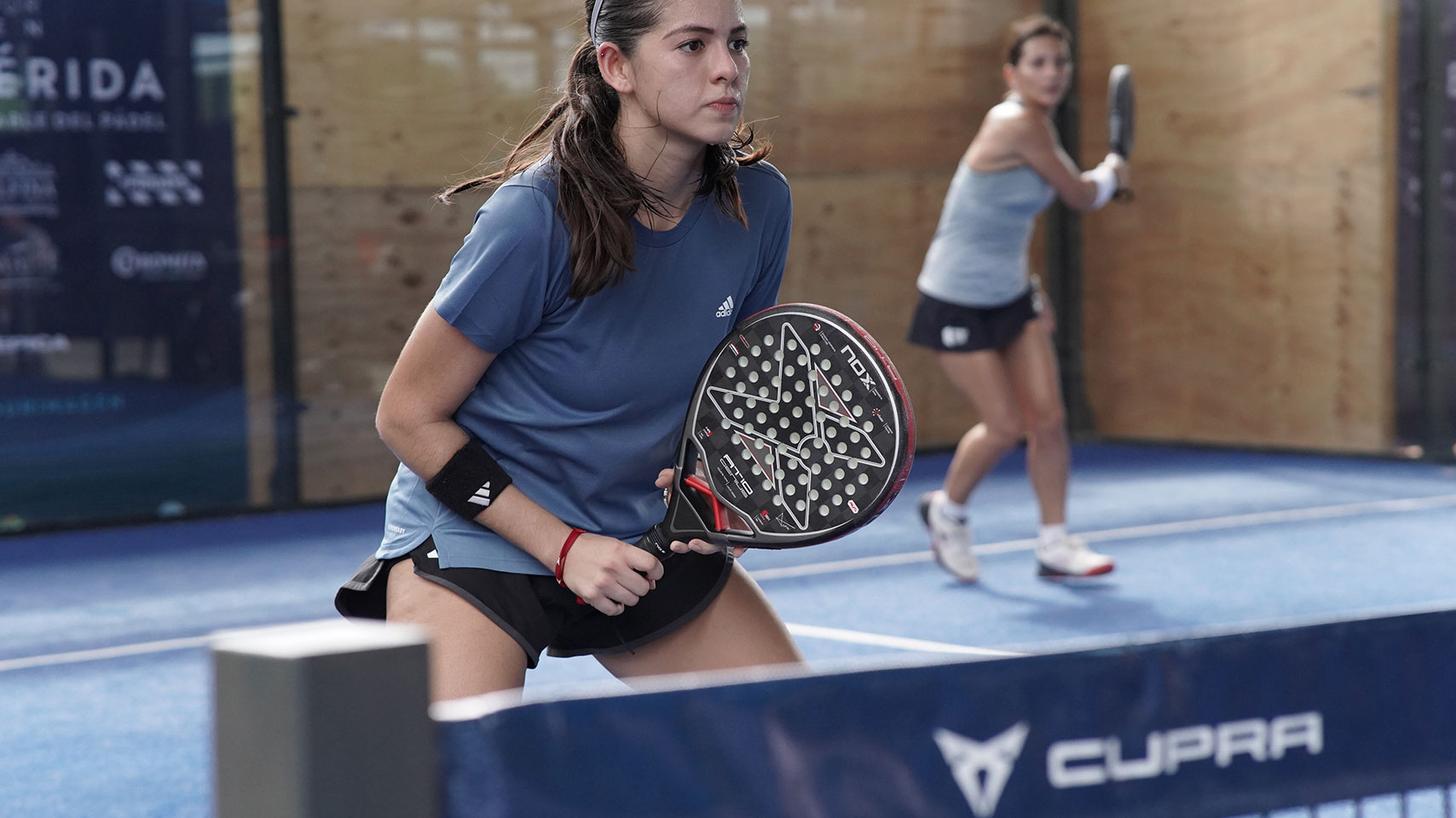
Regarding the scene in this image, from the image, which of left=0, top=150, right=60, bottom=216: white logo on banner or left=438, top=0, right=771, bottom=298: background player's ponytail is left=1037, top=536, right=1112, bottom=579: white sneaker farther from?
left=0, top=150, right=60, bottom=216: white logo on banner

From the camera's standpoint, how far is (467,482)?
82.7 inches

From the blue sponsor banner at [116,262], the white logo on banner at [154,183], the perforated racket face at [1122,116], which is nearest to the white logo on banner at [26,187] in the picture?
the blue sponsor banner at [116,262]

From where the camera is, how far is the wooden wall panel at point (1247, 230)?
28.3 ft

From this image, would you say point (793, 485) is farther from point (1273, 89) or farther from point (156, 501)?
point (1273, 89)

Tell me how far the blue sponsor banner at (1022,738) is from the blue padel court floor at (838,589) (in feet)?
7.32

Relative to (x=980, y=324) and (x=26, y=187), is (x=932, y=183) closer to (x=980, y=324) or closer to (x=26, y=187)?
(x=980, y=324)

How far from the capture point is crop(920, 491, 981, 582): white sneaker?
586 cm

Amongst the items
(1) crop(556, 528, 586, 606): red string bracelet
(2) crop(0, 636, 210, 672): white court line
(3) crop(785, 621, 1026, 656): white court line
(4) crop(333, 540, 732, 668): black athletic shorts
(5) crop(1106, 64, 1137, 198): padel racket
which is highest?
(5) crop(1106, 64, 1137, 198): padel racket

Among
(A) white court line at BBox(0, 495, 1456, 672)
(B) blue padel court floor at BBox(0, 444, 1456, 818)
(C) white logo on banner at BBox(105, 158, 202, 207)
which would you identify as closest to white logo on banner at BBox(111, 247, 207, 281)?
(C) white logo on banner at BBox(105, 158, 202, 207)

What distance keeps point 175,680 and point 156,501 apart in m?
3.16

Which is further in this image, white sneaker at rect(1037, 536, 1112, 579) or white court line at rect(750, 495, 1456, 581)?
white court line at rect(750, 495, 1456, 581)

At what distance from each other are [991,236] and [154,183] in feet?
12.2

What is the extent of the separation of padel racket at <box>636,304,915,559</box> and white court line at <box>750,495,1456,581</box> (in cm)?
396

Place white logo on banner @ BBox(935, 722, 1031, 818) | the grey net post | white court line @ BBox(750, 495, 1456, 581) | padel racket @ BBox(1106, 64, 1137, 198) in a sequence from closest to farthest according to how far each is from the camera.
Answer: the grey net post → white logo on banner @ BBox(935, 722, 1031, 818) → white court line @ BBox(750, 495, 1456, 581) → padel racket @ BBox(1106, 64, 1137, 198)
